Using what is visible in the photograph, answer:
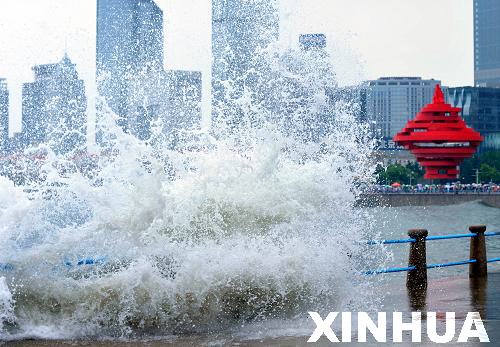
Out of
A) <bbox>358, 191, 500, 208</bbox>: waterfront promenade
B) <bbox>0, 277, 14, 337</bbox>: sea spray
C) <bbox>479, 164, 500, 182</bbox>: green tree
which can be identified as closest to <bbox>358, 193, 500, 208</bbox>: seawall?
<bbox>358, 191, 500, 208</bbox>: waterfront promenade

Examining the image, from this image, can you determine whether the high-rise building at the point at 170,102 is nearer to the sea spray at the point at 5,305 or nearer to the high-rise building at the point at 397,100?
the sea spray at the point at 5,305

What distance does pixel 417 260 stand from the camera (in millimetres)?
12984

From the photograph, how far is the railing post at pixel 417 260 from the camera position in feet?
42.1

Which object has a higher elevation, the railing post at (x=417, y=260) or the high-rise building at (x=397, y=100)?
the high-rise building at (x=397, y=100)

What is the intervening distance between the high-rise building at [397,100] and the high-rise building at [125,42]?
151 m

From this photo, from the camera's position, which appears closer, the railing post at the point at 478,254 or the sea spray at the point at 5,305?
the sea spray at the point at 5,305

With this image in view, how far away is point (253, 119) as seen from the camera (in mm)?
12492

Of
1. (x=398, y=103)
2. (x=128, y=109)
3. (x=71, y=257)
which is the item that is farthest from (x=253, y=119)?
(x=398, y=103)

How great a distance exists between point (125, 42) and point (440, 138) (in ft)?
306

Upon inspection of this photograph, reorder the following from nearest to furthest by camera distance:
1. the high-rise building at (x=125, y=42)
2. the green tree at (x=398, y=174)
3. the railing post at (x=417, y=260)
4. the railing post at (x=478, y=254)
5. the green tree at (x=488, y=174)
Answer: the railing post at (x=417, y=260) < the railing post at (x=478, y=254) < the high-rise building at (x=125, y=42) < the green tree at (x=398, y=174) < the green tree at (x=488, y=174)

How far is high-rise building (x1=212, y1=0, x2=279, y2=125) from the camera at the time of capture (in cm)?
1324

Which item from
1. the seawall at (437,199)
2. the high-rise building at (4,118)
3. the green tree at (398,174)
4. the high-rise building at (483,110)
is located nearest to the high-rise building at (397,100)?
the high-rise building at (483,110)

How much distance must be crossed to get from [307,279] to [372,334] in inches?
54.2

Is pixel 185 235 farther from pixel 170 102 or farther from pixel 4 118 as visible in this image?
pixel 4 118
